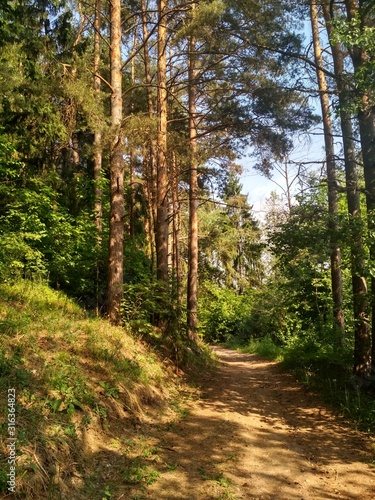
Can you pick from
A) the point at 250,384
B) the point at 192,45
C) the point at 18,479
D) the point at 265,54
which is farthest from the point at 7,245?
the point at 192,45

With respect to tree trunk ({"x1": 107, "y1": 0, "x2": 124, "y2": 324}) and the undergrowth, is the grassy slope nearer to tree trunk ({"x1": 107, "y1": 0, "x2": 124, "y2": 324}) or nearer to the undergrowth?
tree trunk ({"x1": 107, "y1": 0, "x2": 124, "y2": 324})

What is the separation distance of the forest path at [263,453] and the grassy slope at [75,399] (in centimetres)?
38

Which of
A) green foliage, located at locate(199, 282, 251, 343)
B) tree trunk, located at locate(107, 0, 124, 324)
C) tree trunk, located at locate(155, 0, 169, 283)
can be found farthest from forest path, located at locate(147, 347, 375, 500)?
green foliage, located at locate(199, 282, 251, 343)

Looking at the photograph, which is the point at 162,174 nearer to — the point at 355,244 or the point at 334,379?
the point at 355,244

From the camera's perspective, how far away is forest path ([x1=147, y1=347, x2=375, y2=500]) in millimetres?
4035

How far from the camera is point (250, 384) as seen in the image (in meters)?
9.73

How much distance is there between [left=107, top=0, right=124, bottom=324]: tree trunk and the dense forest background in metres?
0.03

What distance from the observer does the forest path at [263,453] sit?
4035 millimetres

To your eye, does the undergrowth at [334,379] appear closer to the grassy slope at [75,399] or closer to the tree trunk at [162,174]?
the grassy slope at [75,399]

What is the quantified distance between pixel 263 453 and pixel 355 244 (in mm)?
3730

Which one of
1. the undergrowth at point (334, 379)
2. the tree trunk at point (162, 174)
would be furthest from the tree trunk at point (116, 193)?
the undergrowth at point (334, 379)

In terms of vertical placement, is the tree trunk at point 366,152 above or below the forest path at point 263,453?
above

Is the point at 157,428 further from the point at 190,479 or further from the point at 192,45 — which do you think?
the point at 192,45

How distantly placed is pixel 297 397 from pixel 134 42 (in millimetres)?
14716
